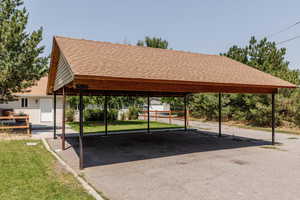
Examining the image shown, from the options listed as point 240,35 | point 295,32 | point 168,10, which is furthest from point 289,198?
point 240,35

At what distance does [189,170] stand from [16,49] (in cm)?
1148

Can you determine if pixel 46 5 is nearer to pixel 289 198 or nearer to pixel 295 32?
pixel 289 198

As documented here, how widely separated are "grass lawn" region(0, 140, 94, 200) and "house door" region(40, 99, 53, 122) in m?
12.3

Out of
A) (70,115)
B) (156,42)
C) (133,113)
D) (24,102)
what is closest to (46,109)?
(24,102)

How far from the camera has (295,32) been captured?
19562mm

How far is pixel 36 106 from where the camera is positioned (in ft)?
64.6

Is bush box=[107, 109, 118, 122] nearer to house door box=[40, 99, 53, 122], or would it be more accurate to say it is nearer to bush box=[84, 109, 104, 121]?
bush box=[84, 109, 104, 121]

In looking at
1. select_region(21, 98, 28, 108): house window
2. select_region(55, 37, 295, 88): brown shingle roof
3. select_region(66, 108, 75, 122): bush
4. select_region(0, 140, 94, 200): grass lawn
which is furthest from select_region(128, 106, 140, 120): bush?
select_region(0, 140, 94, 200): grass lawn

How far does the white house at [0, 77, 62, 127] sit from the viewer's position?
62.4ft

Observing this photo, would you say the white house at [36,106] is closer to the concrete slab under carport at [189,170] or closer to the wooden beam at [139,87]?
the concrete slab under carport at [189,170]

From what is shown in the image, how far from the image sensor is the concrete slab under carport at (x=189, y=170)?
15.4ft

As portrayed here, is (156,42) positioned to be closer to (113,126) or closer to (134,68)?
(113,126)

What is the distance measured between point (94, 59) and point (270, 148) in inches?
303

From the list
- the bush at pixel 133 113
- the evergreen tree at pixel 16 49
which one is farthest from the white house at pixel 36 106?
the bush at pixel 133 113
